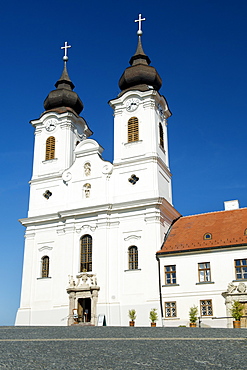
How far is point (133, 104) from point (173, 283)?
13959 millimetres

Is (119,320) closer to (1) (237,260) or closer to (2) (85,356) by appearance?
(1) (237,260)

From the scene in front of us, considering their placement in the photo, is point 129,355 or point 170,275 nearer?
point 129,355

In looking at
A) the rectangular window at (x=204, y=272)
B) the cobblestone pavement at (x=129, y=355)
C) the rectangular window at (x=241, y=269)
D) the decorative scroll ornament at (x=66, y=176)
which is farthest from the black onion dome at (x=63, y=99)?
the cobblestone pavement at (x=129, y=355)

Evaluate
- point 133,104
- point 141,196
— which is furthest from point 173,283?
point 133,104

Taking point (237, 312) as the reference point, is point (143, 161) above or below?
above

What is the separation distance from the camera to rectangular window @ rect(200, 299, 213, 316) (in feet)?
86.3

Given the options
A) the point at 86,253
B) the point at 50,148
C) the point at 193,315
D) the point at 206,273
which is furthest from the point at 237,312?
the point at 50,148

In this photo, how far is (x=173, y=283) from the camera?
2770 centimetres

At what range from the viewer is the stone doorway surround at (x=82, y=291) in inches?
1152

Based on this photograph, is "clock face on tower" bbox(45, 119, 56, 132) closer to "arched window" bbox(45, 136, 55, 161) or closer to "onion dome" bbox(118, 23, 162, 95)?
"arched window" bbox(45, 136, 55, 161)

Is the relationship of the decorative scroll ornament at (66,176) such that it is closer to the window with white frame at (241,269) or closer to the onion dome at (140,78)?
the onion dome at (140,78)

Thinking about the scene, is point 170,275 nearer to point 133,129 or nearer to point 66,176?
point 66,176

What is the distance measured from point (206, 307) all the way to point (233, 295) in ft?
6.09

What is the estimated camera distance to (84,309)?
99.2 feet
